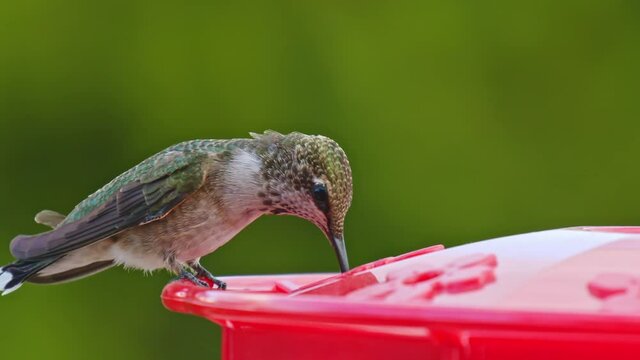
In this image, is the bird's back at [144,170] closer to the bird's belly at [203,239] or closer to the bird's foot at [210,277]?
the bird's belly at [203,239]

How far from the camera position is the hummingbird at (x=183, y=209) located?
379cm

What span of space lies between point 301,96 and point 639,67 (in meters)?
1.47

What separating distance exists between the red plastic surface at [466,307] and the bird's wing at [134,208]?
139 centimetres

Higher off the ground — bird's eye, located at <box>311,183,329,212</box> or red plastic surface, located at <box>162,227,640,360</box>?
bird's eye, located at <box>311,183,329,212</box>

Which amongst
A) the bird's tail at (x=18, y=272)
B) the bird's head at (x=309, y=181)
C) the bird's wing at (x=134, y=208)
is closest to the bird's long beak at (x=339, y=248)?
the bird's head at (x=309, y=181)

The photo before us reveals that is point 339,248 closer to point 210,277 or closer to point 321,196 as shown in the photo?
point 321,196

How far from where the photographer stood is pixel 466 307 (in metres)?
1.73

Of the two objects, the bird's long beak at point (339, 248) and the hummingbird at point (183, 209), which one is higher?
the hummingbird at point (183, 209)

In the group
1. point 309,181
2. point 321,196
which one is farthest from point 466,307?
point 309,181

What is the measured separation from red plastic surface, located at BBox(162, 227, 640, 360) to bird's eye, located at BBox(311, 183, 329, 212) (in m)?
1.12

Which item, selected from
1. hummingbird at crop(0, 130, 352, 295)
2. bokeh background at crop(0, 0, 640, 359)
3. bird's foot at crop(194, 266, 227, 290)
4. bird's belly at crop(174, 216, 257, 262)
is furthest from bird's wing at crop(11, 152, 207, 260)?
bokeh background at crop(0, 0, 640, 359)

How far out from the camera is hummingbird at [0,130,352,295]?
3.79m

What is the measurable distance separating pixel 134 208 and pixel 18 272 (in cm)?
47

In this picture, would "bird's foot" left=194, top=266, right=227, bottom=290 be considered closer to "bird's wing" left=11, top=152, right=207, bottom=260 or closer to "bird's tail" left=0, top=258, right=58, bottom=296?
"bird's wing" left=11, top=152, right=207, bottom=260
